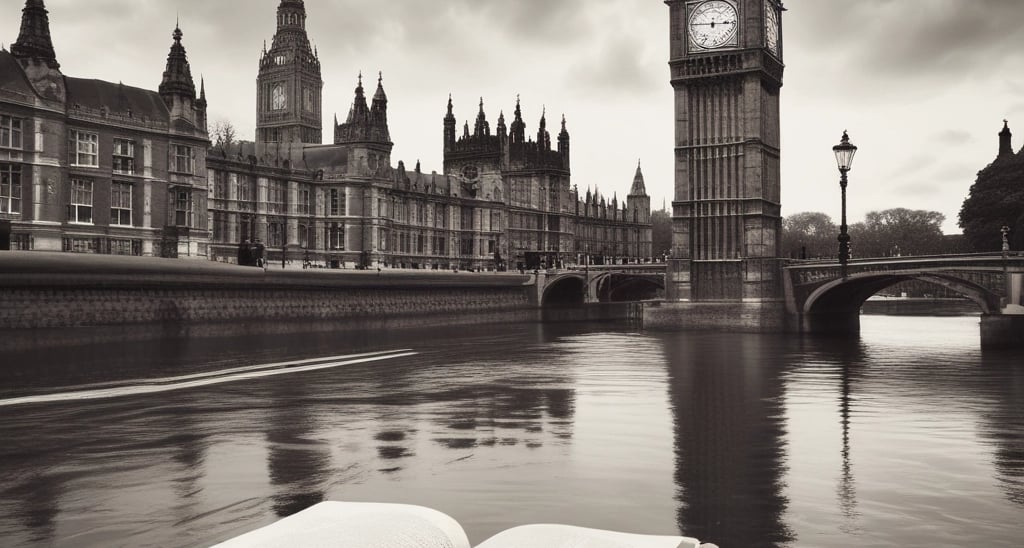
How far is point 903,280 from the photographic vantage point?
152 ft

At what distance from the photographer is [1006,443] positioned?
11477mm

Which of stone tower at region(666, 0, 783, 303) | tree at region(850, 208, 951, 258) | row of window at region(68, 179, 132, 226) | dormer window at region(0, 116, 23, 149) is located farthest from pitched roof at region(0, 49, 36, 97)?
tree at region(850, 208, 951, 258)

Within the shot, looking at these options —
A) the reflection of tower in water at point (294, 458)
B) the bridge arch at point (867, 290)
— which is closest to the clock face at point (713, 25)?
the bridge arch at point (867, 290)

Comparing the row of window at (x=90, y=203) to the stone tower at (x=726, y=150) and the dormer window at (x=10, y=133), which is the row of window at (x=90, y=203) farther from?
the stone tower at (x=726, y=150)

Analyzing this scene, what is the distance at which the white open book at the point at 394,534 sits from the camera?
2457mm

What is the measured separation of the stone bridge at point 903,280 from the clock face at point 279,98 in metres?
81.8

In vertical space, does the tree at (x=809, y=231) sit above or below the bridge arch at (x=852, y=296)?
above

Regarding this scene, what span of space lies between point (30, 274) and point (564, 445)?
2588 centimetres

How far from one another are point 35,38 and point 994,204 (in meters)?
71.7

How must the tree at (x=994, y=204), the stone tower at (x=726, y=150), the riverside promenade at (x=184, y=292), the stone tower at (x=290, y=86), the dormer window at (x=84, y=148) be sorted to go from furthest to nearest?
the stone tower at (x=290, y=86)
the tree at (x=994, y=204)
the stone tower at (x=726, y=150)
the dormer window at (x=84, y=148)
the riverside promenade at (x=184, y=292)

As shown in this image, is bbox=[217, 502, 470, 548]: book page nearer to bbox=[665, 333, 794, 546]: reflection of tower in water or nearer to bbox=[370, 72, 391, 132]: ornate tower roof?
bbox=[665, 333, 794, 546]: reflection of tower in water

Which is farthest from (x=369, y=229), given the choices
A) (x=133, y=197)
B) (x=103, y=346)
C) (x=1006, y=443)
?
(x=1006, y=443)

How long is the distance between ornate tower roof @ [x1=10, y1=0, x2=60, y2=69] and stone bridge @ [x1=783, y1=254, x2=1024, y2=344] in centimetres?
4180

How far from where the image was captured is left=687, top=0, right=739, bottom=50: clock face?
49781mm
